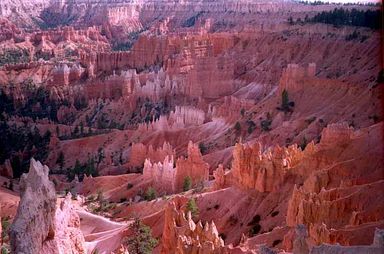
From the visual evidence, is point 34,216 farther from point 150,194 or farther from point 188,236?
point 150,194

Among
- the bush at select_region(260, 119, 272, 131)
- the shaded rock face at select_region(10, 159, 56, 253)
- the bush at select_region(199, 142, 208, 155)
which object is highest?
the shaded rock face at select_region(10, 159, 56, 253)

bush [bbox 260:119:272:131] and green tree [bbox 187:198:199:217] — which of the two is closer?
green tree [bbox 187:198:199:217]

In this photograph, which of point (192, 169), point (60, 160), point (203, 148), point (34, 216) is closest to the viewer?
point (34, 216)

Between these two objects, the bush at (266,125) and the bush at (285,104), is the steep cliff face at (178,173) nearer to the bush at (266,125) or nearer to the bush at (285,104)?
the bush at (266,125)

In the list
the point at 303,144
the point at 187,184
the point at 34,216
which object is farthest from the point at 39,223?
the point at 303,144

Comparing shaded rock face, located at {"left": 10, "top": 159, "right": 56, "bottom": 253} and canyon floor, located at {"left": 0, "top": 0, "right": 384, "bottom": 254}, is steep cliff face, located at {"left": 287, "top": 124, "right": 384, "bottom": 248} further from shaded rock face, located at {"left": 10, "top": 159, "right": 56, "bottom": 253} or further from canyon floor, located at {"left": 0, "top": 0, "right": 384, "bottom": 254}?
shaded rock face, located at {"left": 10, "top": 159, "right": 56, "bottom": 253}

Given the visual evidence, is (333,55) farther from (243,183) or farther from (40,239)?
(40,239)

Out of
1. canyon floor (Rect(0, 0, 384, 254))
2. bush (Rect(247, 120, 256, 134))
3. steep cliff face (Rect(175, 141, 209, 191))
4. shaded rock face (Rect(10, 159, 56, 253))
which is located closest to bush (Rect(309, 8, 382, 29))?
canyon floor (Rect(0, 0, 384, 254))
